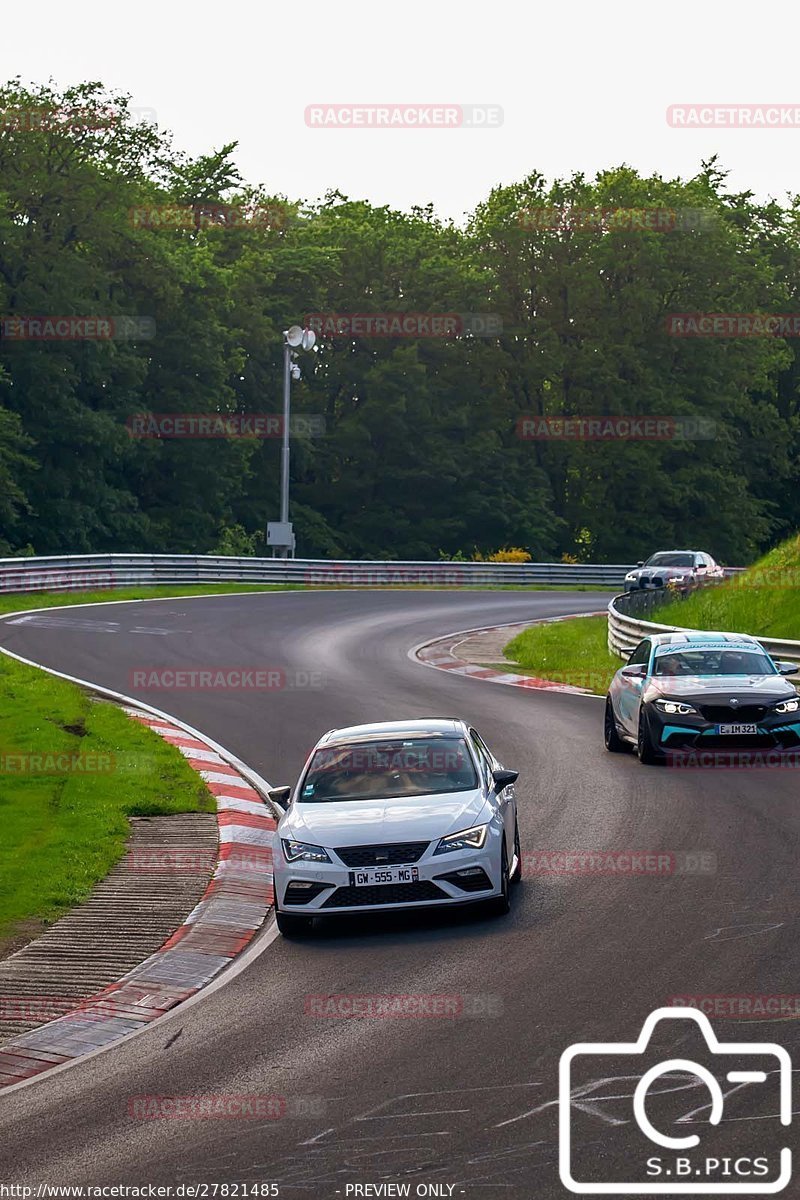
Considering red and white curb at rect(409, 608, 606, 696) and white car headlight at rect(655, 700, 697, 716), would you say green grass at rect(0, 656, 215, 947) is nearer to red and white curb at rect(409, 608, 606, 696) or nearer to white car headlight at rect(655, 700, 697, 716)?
white car headlight at rect(655, 700, 697, 716)

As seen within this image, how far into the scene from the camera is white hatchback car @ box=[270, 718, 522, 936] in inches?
453

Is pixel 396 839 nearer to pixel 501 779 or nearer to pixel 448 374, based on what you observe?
pixel 501 779

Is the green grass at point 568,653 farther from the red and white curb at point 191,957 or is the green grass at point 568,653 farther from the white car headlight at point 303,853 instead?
the white car headlight at point 303,853

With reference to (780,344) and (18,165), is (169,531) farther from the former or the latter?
(780,344)

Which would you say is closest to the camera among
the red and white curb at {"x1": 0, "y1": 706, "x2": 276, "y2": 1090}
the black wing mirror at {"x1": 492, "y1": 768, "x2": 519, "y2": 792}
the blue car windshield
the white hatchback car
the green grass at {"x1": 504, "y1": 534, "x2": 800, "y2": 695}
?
the red and white curb at {"x1": 0, "y1": 706, "x2": 276, "y2": 1090}

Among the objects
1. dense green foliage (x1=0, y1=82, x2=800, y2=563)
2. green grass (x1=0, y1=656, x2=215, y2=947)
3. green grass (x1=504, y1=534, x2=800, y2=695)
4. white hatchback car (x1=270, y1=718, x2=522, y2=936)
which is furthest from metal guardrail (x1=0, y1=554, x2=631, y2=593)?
white hatchback car (x1=270, y1=718, x2=522, y2=936)

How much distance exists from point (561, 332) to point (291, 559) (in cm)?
3195

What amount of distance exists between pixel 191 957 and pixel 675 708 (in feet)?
29.5

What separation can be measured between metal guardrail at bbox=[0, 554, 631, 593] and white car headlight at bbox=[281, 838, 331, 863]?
102 feet

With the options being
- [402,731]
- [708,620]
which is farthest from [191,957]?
[708,620]

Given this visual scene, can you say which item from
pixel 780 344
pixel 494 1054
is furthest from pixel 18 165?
pixel 494 1054

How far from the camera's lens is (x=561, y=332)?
80.4m

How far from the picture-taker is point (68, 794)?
1706 cm

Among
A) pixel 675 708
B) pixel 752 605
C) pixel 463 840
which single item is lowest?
pixel 752 605
